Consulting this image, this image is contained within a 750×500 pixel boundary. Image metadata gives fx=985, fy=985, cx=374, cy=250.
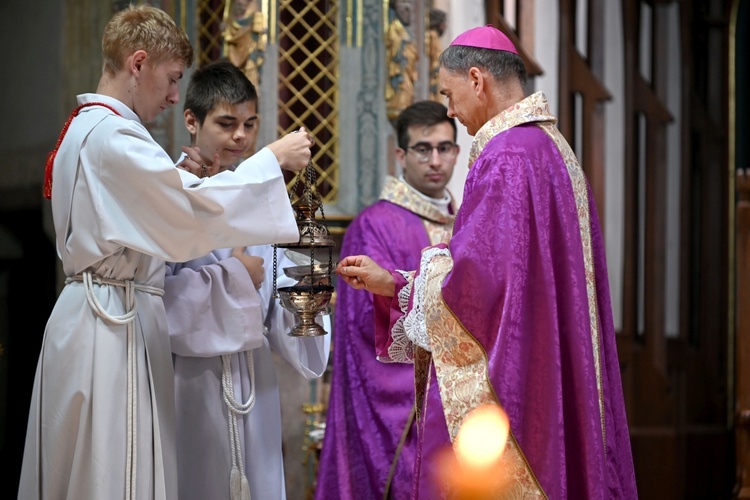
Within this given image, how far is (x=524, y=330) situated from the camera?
8.70ft

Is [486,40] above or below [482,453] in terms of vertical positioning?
above

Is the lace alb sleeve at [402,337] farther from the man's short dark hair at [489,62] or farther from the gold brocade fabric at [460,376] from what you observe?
the man's short dark hair at [489,62]

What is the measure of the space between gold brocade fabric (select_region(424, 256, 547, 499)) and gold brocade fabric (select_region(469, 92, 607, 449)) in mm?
354

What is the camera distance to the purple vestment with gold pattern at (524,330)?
2.62 metres

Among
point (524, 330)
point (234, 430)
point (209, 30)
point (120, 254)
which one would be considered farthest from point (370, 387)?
point (209, 30)

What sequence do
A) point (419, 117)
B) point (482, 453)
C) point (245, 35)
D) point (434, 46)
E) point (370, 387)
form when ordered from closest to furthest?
point (482, 453)
point (370, 387)
point (419, 117)
point (245, 35)
point (434, 46)

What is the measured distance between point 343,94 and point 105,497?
261 centimetres

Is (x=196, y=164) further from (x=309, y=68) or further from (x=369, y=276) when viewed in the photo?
(x=309, y=68)

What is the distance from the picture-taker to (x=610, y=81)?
21.0 ft

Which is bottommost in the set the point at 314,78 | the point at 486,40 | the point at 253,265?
the point at 253,265

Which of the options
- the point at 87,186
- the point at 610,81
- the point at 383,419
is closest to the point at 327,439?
the point at 383,419

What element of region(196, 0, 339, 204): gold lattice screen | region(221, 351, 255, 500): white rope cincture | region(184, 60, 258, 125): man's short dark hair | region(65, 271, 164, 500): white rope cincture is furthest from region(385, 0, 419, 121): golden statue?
region(65, 271, 164, 500): white rope cincture

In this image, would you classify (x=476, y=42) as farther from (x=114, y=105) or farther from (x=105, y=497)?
(x=105, y=497)

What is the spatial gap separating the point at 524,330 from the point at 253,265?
0.90 meters
